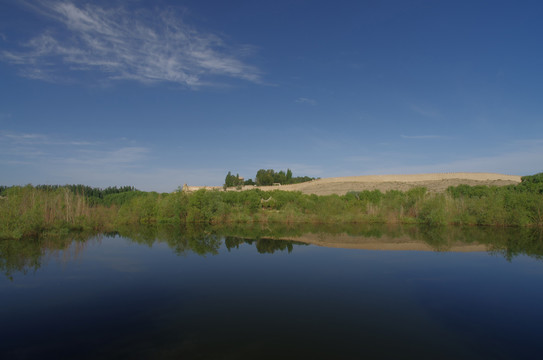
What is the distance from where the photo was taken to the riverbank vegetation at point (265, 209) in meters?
19.6

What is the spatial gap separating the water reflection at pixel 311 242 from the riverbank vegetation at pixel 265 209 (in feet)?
6.07

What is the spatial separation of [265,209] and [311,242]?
1613 cm

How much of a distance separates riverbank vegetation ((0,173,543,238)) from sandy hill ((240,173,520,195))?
9.23m

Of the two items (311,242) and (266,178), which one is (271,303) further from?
(266,178)

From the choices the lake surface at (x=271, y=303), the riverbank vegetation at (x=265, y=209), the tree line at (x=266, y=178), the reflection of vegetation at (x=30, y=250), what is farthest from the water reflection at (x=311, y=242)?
the tree line at (x=266, y=178)

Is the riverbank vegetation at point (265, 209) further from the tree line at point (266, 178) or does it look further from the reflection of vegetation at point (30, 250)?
the tree line at point (266, 178)

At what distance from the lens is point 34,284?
9273 mm

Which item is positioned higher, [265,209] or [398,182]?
[398,182]

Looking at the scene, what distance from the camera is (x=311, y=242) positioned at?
18297 millimetres

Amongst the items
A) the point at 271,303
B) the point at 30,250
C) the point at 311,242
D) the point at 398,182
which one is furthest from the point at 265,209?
the point at 271,303

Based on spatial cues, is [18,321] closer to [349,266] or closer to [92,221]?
[349,266]

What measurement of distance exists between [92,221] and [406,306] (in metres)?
23.5

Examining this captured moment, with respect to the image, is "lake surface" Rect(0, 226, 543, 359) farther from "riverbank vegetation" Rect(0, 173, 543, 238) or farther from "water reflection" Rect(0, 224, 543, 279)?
"riverbank vegetation" Rect(0, 173, 543, 238)

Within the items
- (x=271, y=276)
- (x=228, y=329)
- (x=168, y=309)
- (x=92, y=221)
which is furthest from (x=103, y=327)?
(x=92, y=221)
